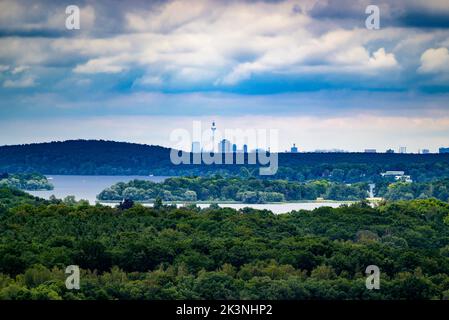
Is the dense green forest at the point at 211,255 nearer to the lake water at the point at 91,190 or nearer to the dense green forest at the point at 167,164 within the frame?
the lake water at the point at 91,190

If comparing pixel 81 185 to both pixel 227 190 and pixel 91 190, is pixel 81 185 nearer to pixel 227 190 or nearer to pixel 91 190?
pixel 91 190

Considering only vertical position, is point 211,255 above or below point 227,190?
below

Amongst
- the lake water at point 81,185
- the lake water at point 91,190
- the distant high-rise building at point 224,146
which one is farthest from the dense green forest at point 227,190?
the distant high-rise building at point 224,146

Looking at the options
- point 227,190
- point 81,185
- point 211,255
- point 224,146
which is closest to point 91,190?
point 81,185

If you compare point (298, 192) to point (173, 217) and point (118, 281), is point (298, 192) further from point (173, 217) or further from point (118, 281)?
point (118, 281)

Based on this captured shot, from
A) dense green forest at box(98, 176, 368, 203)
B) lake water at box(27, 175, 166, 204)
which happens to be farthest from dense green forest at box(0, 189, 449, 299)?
dense green forest at box(98, 176, 368, 203)

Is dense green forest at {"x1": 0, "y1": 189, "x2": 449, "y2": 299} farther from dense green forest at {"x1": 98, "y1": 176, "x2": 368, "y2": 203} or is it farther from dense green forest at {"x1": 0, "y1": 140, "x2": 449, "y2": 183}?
dense green forest at {"x1": 0, "y1": 140, "x2": 449, "y2": 183}
